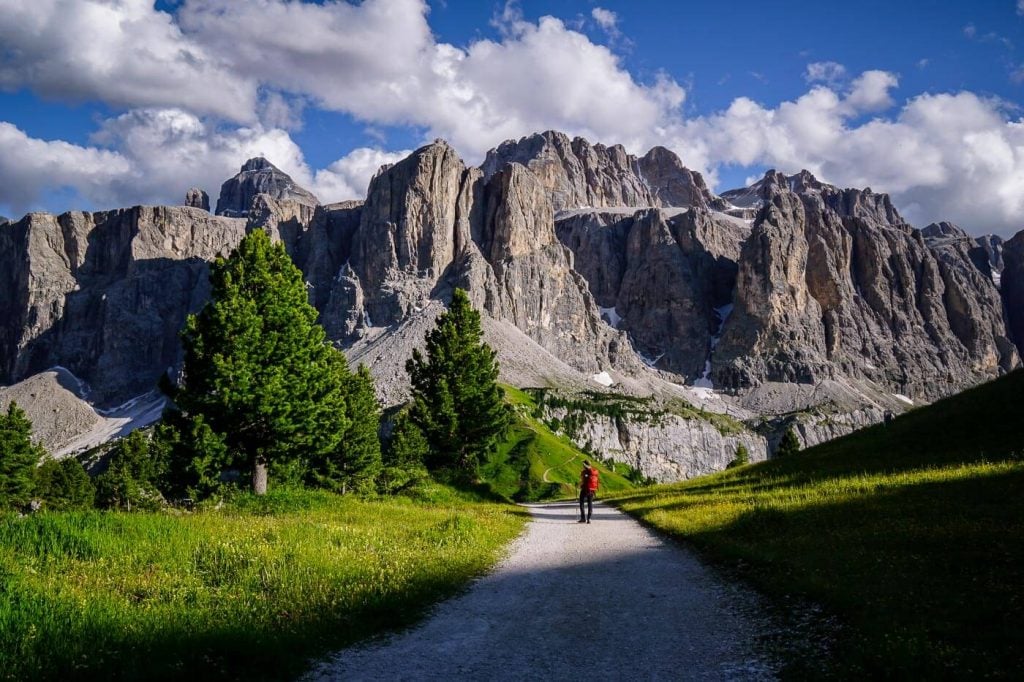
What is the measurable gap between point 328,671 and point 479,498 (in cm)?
2975

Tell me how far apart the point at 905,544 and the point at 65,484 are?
87.2m

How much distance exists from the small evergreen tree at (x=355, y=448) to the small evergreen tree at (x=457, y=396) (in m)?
9.14

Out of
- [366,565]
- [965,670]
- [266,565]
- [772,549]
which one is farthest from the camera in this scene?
[772,549]

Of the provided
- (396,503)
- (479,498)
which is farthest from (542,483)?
(396,503)

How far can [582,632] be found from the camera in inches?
368

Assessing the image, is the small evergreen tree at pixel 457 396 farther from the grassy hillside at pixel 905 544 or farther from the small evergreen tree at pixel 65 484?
the small evergreen tree at pixel 65 484

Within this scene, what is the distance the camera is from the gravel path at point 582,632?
769cm

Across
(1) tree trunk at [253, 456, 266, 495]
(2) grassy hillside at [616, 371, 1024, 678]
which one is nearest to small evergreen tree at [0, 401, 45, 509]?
(1) tree trunk at [253, 456, 266, 495]

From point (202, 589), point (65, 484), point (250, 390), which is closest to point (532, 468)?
point (65, 484)

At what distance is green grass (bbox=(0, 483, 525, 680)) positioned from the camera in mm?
7176

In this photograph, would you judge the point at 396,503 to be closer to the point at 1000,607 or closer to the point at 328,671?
the point at 328,671

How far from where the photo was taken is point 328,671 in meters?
7.62

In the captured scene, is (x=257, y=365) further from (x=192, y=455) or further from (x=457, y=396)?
(x=457, y=396)

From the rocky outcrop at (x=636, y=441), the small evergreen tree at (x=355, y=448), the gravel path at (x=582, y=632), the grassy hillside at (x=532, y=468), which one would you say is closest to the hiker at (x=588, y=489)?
the gravel path at (x=582, y=632)
